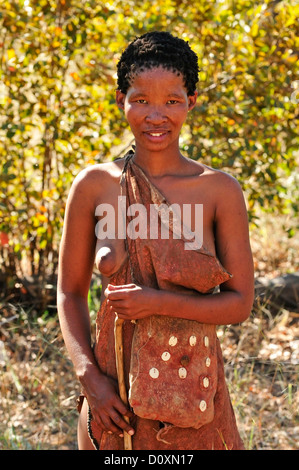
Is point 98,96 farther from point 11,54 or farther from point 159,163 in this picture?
point 159,163

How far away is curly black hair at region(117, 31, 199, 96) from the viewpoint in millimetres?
1643

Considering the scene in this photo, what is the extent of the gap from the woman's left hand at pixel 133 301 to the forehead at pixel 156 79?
0.52m

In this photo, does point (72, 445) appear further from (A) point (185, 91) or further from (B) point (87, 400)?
(A) point (185, 91)

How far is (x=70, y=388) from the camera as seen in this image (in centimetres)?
349

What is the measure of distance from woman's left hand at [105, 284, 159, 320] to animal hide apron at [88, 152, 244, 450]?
0.05m

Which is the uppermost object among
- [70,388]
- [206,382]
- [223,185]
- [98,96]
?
[98,96]

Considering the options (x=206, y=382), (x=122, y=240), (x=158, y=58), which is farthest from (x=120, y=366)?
(x=158, y=58)

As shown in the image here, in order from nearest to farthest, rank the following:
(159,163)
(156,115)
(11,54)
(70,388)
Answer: (156,115)
(159,163)
(70,388)
(11,54)

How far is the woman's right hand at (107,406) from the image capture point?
160 centimetres

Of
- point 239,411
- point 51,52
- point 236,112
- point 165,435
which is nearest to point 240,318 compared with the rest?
point 165,435

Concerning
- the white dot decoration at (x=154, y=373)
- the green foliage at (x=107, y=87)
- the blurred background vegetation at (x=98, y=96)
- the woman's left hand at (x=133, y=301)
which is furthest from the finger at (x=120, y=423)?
the green foliage at (x=107, y=87)

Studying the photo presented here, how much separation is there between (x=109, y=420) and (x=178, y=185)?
0.64 m

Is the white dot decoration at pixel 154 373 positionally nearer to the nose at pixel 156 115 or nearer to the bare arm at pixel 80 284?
the bare arm at pixel 80 284

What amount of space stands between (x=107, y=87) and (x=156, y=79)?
7.90ft
